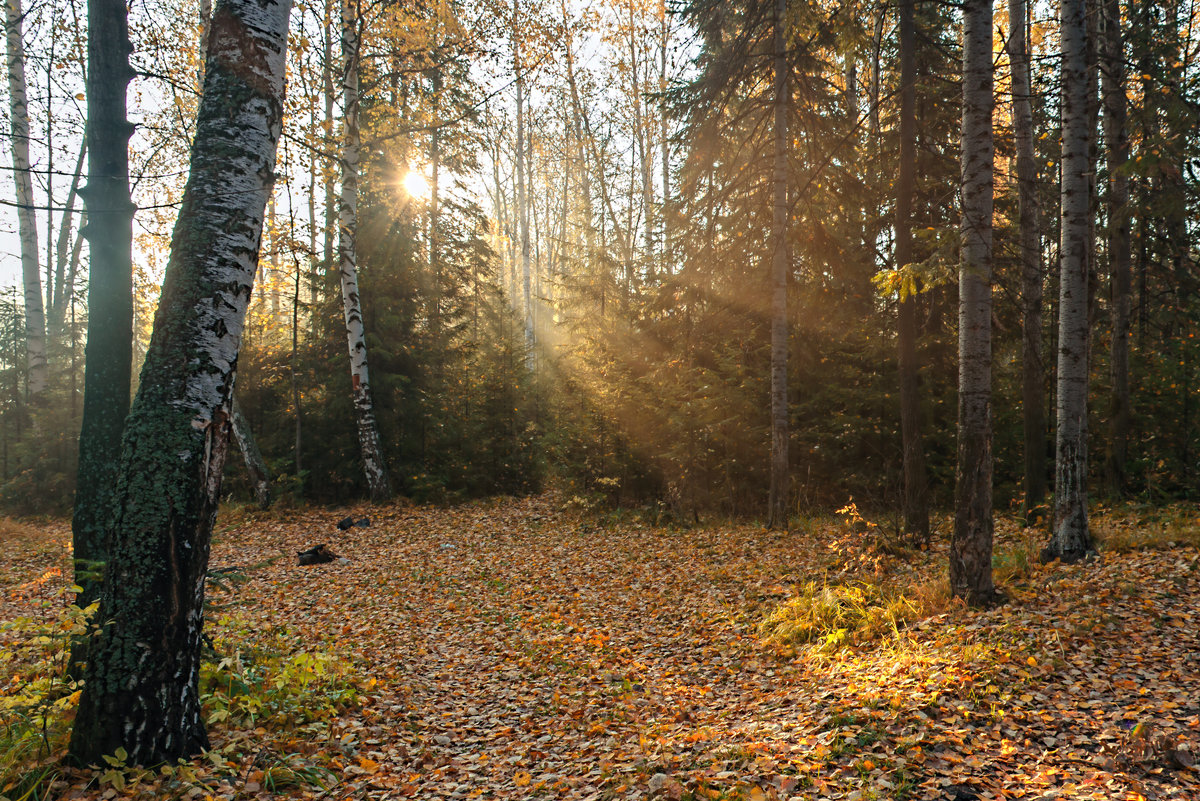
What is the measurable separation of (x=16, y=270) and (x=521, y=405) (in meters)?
15.2

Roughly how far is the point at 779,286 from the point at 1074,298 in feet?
14.8

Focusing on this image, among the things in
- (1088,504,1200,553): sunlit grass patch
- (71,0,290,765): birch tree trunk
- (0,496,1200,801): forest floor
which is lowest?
(0,496,1200,801): forest floor

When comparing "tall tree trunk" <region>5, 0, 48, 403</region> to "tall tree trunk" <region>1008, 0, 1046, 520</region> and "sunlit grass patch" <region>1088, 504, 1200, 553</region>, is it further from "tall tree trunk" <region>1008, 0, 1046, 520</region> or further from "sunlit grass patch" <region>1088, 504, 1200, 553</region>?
"sunlit grass patch" <region>1088, 504, 1200, 553</region>

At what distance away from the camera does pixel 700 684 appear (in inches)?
218

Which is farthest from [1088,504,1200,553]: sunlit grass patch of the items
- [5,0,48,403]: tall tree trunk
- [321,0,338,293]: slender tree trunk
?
[5,0,48,403]: tall tree trunk

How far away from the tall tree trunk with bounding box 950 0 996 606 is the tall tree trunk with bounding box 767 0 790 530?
476 cm

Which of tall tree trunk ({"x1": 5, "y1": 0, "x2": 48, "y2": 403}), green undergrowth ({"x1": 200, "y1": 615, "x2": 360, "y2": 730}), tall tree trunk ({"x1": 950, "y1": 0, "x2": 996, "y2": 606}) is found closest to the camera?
green undergrowth ({"x1": 200, "y1": 615, "x2": 360, "y2": 730})

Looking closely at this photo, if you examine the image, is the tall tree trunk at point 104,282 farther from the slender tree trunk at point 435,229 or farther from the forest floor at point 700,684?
the slender tree trunk at point 435,229

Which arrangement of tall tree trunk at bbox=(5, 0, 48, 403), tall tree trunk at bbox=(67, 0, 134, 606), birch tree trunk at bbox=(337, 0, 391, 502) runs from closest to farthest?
tall tree trunk at bbox=(67, 0, 134, 606)
birch tree trunk at bbox=(337, 0, 391, 502)
tall tree trunk at bbox=(5, 0, 48, 403)

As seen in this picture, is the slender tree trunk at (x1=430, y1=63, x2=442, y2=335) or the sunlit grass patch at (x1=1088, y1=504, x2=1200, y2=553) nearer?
the sunlit grass patch at (x1=1088, y1=504, x2=1200, y2=553)

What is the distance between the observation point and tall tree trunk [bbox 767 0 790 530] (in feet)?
34.5

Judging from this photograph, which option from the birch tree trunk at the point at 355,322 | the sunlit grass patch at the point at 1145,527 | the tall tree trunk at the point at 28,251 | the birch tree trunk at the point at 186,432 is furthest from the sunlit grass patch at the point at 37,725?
the tall tree trunk at the point at 28,251

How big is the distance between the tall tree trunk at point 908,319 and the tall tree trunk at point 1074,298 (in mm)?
1743

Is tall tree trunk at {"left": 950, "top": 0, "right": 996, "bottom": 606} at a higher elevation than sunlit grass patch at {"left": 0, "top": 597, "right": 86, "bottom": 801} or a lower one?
higher
